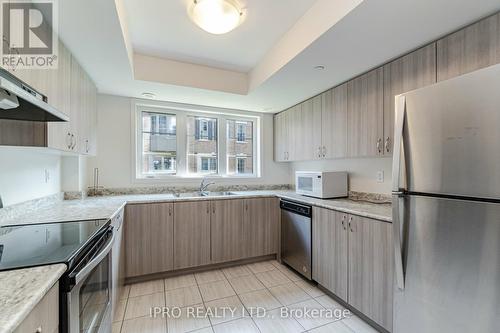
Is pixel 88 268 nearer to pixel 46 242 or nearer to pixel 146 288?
pixel 46 242

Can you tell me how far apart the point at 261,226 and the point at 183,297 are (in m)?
1.23

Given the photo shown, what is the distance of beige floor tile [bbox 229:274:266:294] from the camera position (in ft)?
7.61

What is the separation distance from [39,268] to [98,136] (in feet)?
8.12

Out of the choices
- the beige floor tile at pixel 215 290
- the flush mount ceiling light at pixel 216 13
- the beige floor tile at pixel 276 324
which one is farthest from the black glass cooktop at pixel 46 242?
the flush mount ceiling light at pixel 216 13

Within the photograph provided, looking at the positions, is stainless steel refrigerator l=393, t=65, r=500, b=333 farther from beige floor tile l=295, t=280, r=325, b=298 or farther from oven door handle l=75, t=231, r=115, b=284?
oven door handle l=75, t=231, r=115, b=284

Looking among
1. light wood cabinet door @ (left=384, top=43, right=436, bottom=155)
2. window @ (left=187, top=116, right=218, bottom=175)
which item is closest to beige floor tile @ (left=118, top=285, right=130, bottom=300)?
window @ (left=187, top=116, right=218, bottom=175)

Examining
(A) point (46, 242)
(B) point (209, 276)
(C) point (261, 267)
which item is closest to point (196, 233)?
(B) point (209, 276)

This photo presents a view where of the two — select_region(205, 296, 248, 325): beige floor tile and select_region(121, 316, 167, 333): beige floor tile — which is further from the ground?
select_region(121, 316, 167, 333): beige floor tile

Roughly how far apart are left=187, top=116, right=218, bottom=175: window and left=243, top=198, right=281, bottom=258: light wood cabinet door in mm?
990

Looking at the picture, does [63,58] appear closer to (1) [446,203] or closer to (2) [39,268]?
(2) [39,268]

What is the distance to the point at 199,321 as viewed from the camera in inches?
72.5

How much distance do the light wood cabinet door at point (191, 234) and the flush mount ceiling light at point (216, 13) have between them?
185 cm

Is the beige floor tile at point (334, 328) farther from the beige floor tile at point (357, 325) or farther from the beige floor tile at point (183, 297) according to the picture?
the beige floor tile at point (183, 297)

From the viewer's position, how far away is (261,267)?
9.33 feet
